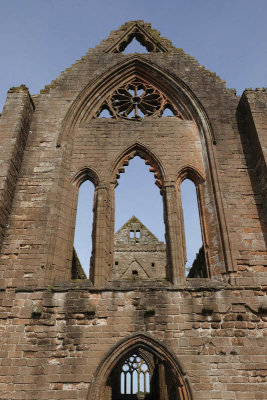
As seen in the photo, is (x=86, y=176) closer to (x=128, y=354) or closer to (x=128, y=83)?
(x=128, y=83)

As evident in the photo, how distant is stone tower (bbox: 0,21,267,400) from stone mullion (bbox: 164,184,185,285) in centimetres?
3

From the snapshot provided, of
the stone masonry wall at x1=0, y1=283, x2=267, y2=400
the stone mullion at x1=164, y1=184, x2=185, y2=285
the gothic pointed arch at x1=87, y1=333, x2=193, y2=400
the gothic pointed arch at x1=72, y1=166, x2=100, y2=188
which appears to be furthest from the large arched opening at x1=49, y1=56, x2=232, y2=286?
the gothic pointed arch at x1=87, y1=333, x2=193, y2=400

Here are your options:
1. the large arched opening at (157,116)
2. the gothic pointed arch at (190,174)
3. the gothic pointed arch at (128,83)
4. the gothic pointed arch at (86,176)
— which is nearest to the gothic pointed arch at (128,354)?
the large arched opening at (157,116)

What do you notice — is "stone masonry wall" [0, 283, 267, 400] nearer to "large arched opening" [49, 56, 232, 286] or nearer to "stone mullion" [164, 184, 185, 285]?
"stone mullion" [164, 184, 185, 285]

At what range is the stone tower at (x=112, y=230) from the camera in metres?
5.74

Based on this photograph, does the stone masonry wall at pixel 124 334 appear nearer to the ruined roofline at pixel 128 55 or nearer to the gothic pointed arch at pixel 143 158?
the gothic pointed arch at pixel 143 158

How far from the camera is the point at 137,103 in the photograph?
9.70 m

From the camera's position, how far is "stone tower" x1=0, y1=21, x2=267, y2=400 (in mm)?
5738

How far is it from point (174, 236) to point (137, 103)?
4.39 m

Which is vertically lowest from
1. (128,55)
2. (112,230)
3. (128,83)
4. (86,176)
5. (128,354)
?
(128,354)

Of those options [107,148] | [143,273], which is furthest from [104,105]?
[143,273]

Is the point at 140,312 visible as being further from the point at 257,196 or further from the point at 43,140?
the point at 43,140

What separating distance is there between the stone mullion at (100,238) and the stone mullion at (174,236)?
51.7 inches

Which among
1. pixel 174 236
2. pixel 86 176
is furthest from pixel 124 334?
pixel 86 176
